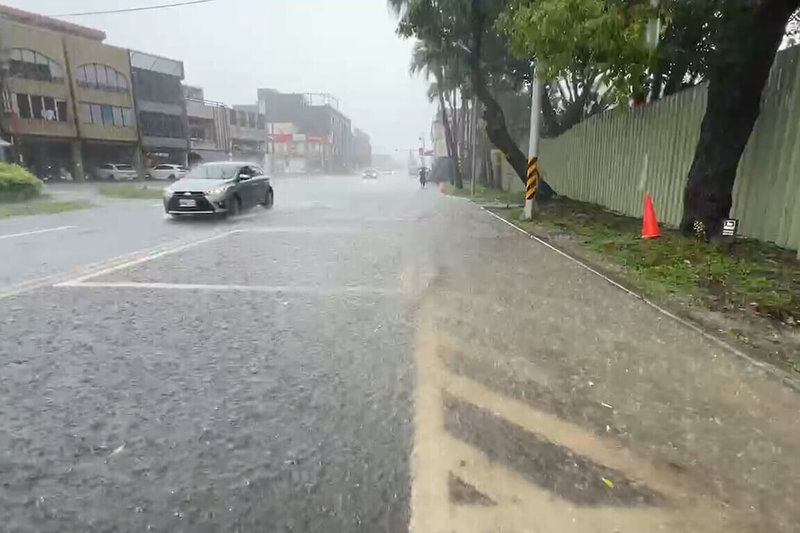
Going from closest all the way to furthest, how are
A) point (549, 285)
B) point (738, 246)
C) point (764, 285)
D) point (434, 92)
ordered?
point (764, 285) → point (549, 285) → point (738, 246) → point (434, 92)

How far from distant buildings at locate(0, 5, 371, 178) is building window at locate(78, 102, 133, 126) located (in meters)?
0.08

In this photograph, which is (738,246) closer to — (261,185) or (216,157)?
(261,185)

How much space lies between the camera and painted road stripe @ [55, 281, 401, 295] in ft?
19.3

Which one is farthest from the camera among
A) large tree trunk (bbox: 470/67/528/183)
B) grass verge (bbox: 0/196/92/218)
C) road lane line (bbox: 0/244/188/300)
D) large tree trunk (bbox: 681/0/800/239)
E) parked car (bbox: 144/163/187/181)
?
parked car (bbox: 144/163/187/181)

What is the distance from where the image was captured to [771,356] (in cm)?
403

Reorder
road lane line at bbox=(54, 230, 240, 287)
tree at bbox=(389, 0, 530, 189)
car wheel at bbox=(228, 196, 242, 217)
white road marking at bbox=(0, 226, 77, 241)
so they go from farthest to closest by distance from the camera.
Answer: car wheel at bbox=(228, 196, 242, 217) → tree at bbox=(389, 0, 530, 189) → white road marking at bbox=(0, 226, 77, 241) → road lane line at bbox=(54, 230, 240, 287)

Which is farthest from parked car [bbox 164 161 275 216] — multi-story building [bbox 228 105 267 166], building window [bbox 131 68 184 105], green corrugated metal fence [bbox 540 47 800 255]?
multi-story building [bbox 228 105 267 166]

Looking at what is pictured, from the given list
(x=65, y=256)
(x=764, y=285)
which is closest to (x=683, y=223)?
(x=764, y=285)

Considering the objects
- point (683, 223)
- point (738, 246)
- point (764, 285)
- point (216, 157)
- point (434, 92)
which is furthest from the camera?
point (216, 157)

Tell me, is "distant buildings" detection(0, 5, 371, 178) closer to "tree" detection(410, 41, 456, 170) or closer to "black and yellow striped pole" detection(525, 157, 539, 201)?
"tree" detection(410, 41, 456, 170)

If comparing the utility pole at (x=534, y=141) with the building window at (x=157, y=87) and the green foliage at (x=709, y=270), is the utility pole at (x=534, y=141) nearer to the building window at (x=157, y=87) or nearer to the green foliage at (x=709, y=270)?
A: the green foliage at (x=709, y=270)

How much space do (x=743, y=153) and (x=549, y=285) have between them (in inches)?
169

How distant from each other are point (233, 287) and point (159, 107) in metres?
49.4

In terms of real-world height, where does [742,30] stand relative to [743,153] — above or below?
above
